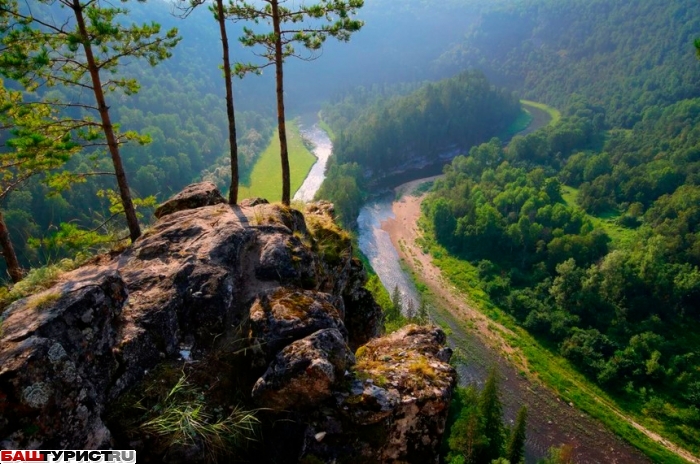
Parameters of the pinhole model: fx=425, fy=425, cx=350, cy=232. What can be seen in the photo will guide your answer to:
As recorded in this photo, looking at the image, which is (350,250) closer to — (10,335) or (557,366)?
(10,335)

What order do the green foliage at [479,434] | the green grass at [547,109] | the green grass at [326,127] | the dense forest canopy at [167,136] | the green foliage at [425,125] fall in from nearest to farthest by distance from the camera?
the green foliage at [479,434]
the dense forest canopy at [167,136]
the green foliage at [425,125]
the green grass at [326,127]
the green grass at [547,109]

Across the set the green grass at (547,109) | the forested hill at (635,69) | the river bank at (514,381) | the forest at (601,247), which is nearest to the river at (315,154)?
the forest at (601,247)

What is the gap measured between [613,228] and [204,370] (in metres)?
88.4

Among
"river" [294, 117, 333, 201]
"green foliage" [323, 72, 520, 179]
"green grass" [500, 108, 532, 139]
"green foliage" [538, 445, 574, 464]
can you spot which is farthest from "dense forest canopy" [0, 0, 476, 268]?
"green grass" [500, 108, 532, 139]

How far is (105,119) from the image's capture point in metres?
13.7

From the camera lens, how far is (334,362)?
927cm

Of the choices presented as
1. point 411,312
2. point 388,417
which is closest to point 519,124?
point 411,312

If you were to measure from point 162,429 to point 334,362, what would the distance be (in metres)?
3.55

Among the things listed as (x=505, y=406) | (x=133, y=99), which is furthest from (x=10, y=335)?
(x=133, y=99)

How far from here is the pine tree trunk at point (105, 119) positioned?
1206cm

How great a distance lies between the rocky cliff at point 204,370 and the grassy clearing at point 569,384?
40.0 m

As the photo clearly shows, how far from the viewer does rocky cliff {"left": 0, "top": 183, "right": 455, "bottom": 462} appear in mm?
7539

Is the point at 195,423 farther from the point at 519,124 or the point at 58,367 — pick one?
the point at 519,124

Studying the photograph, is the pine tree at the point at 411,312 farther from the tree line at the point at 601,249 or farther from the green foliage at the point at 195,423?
the green foliage at the point at 195,423
